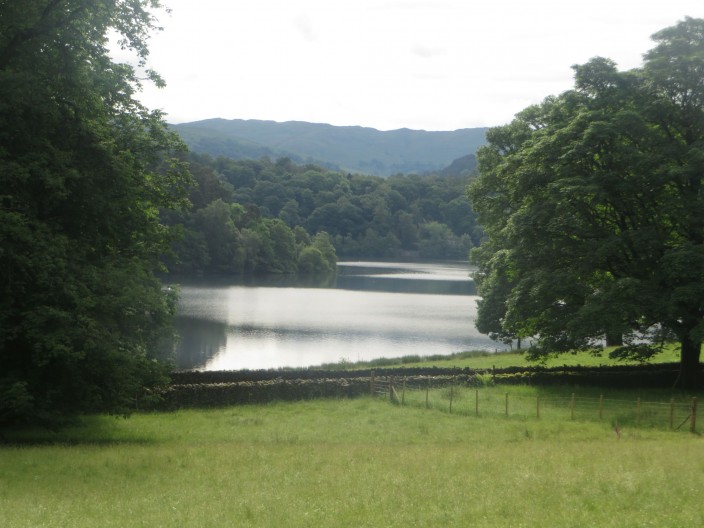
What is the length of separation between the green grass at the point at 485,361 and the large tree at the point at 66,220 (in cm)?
2312

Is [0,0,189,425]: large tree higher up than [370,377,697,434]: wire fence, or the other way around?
[0,0,189,425]: large tree

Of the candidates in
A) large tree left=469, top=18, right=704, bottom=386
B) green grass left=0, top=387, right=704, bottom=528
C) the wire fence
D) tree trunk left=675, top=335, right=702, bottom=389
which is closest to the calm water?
the wire fence

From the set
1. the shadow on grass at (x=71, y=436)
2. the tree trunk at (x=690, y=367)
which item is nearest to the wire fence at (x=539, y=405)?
the tree trunk at (x=690, y=367)

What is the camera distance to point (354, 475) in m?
16.5

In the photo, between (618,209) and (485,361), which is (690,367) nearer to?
(618,209)

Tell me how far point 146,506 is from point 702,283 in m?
23.1

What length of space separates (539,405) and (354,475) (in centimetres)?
1556

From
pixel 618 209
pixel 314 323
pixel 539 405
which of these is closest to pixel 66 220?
pixel 539 405

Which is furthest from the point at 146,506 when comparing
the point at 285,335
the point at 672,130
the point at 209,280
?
the point at 209,280

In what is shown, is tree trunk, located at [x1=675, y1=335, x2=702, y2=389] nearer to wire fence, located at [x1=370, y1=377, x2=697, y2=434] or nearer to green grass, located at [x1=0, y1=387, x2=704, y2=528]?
wire fence, located at [x1=370, y1=377, x2=697, y2=434]

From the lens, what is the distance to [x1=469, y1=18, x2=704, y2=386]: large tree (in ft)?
97.2

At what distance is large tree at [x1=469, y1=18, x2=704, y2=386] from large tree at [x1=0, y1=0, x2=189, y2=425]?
16792 mm

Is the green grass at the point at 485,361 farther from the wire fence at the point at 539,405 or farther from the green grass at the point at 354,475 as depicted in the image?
the green grass at the point at 354,475

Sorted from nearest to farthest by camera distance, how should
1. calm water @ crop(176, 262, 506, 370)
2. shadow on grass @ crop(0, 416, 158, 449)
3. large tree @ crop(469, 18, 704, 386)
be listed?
shadow on grass @ crop(0, 416, 158, 449) < large tree @ crop(469, 18, 704, 386) < calm water @ crop(176, 262, 506, 370)
